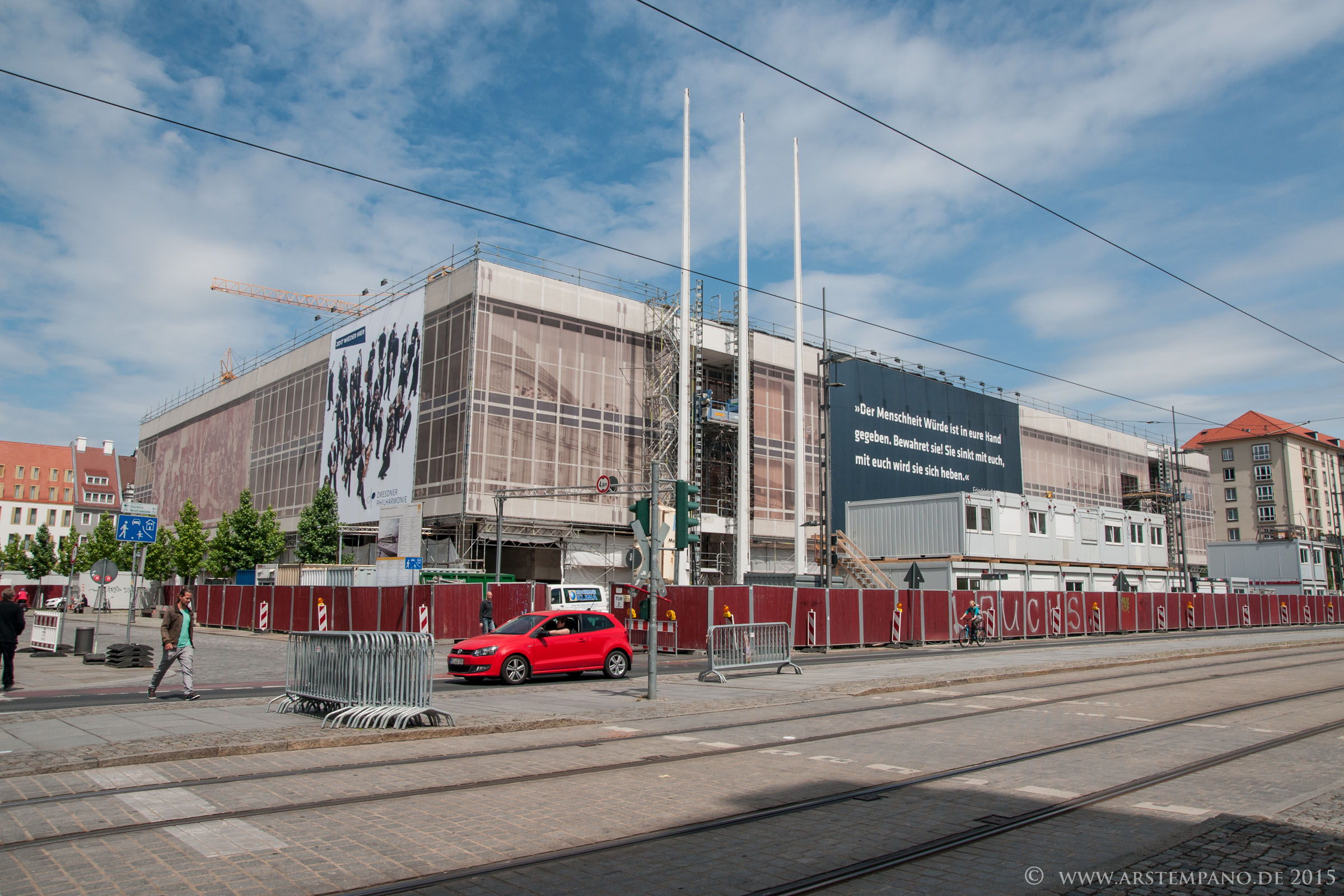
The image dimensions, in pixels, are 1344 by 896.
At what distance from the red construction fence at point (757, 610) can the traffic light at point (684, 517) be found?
447 inches

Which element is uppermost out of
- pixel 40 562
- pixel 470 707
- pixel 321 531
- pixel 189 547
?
pixel 321 531

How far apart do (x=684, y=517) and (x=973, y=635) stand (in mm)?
20207

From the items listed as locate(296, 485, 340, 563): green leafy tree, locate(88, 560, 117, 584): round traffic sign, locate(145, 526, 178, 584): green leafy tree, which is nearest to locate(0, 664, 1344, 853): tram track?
locate(88, 560, 117, 584): round traffic sign

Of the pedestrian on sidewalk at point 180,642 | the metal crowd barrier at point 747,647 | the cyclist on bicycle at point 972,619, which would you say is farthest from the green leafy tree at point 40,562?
the metal crowd barrier at point 747,647

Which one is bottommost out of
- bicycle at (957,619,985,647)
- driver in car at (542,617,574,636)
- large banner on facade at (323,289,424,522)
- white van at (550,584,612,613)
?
bicycle at (957,619,985,647)

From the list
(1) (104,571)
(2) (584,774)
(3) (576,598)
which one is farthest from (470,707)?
(3) (576,598)

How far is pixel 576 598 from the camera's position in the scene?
2869cm

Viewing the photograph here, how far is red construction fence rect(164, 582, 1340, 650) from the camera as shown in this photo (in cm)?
2794

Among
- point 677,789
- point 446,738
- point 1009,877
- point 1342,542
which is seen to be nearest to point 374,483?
point 446,738

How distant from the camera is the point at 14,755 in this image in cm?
887

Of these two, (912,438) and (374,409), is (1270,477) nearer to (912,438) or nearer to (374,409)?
(912,438)

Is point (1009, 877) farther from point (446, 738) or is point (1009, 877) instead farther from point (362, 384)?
point (362, 384)

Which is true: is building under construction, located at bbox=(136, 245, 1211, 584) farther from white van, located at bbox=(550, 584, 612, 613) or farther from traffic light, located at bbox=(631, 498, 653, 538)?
traffic light, located at bbox=(631, 498, 653, 538)

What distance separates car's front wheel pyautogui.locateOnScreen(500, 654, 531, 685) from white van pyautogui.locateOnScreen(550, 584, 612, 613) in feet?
32.1
